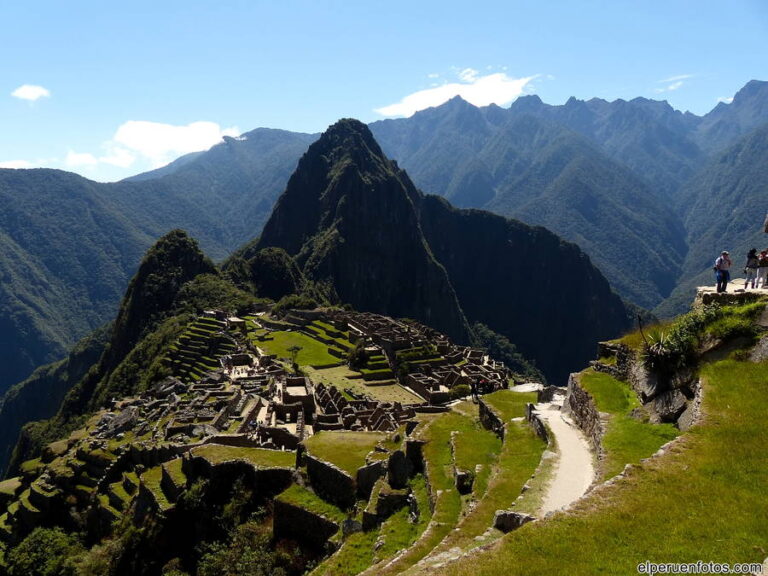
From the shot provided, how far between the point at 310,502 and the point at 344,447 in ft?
10.8

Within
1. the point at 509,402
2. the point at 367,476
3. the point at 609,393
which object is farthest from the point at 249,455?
the point at 609,393

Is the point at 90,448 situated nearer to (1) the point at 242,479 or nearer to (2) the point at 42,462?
(2) the point at 42,462

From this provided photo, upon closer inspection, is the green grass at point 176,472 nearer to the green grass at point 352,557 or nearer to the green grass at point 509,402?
the green grass at point 352,557

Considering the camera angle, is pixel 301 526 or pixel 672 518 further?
pixel 301 526

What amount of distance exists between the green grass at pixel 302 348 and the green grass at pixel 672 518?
5837 cm

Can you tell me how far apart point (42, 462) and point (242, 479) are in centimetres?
2676

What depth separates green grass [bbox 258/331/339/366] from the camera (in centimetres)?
6879

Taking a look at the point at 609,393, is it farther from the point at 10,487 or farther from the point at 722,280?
the point at 10,487

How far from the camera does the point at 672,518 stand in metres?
8.52

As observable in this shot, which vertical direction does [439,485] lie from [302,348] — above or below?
above

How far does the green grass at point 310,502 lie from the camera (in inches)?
644

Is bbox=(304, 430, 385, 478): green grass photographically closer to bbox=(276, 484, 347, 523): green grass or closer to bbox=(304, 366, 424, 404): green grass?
bbox=(276, 484, 347, 523): green grass

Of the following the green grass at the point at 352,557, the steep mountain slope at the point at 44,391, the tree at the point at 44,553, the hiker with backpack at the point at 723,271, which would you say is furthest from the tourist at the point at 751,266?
the steep mountain slope at the point at 44,391

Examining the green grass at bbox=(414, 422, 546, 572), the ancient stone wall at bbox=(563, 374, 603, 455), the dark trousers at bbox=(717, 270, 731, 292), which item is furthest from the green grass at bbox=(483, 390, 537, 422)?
the dark trousers at bbox=(717, 270, 731, 292)
